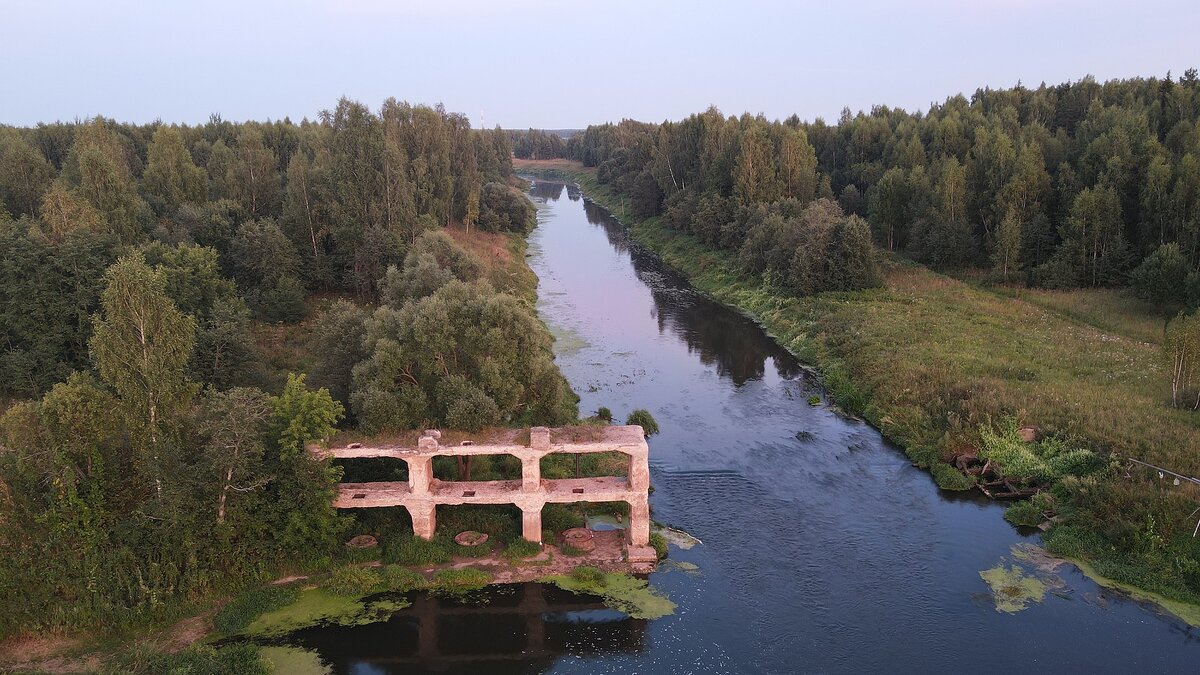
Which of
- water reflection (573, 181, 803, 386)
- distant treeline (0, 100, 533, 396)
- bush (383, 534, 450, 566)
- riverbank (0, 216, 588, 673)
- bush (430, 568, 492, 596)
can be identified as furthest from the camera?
water reflection (573, 181, 803, 386)

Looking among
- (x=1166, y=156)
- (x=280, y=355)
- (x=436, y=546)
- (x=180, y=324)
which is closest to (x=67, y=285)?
(x=280, y=355)

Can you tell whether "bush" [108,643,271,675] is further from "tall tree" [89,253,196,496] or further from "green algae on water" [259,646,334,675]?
"tall tree" [89,253,196,496]

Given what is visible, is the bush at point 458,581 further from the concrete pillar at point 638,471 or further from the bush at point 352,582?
the concrete pillar at point 638,471

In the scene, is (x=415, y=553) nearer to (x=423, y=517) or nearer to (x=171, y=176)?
(x=423, y=517)

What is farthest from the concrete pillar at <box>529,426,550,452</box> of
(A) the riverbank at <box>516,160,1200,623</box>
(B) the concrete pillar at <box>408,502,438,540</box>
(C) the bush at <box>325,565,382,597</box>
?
(A) the riverbank at <box>516,160,1200,623</box>

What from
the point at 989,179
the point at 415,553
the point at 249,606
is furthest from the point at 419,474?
the point at 989,179

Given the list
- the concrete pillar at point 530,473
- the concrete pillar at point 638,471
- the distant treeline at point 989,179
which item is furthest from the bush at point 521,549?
the distant treeline at point 989,179
